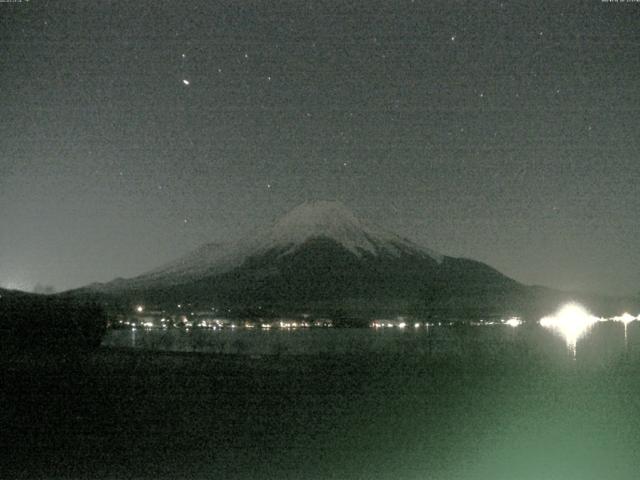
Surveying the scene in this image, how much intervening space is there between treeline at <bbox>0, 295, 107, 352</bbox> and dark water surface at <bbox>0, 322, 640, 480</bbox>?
1121 cm

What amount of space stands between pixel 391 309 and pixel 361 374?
103 metres

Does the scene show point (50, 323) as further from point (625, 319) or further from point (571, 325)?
point (625, 319)

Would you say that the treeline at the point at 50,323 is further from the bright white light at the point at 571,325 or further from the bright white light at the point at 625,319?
the bright white light at the point at 625,319

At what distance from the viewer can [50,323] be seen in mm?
31594

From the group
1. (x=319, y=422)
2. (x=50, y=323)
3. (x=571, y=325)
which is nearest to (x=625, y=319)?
(x=571, y=325)

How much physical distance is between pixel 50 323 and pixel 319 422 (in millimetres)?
21925

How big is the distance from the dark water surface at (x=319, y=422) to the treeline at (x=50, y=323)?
36.8 ft

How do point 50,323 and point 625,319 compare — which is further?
point 625,319

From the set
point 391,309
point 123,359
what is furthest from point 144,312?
point 123,359

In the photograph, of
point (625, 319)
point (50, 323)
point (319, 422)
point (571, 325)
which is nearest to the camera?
point (319, 422)

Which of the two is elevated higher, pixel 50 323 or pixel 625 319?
pixel 50 323

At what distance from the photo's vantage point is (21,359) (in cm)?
2144

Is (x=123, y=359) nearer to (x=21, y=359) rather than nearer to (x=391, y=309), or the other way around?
(x=21, y=359)

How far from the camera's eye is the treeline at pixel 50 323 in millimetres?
30938
